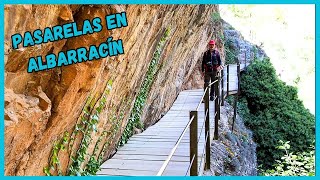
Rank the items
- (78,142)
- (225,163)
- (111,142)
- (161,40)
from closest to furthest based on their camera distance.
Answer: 1. (78,142)
2. (111,142)
3. (161,40)
4. (225,163)

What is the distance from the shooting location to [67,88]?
9.29 ft

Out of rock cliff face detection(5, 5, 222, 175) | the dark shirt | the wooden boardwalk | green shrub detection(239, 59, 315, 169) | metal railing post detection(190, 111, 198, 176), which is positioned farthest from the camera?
green shrub detection(239, 59, 315, 169)

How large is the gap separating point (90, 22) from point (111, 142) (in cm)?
223

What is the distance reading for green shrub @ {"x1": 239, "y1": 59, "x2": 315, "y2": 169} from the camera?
36.6 feet

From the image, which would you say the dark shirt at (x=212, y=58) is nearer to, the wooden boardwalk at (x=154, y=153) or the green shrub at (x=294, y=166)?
the wooden boardwalk at (x=154, y=153)

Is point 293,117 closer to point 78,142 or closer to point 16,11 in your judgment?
point 78,142

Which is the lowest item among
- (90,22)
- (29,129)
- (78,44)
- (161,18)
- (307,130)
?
(307,130)

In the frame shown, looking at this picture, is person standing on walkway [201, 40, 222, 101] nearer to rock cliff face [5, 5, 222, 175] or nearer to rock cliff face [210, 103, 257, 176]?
rock cliff face [210, 103, 257, 176]

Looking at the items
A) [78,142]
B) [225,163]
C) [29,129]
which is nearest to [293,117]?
[225,163]

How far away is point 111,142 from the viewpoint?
4680mm

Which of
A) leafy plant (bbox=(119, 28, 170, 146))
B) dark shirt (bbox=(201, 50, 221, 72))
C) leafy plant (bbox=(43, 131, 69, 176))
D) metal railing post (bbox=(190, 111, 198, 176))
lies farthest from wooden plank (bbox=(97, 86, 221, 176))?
dark shirt (bbox=(201, 50, 221, 72))

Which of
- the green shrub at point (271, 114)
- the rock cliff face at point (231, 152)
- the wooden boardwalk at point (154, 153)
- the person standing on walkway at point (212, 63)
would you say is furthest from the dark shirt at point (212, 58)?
the green shrub at point (271, 114)

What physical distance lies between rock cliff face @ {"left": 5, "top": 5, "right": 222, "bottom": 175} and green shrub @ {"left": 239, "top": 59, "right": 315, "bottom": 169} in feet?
24.3

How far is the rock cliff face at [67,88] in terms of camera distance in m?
2.35
